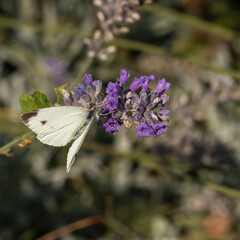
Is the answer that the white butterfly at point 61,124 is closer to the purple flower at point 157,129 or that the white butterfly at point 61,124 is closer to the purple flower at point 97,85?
the purple flower at point 97,85

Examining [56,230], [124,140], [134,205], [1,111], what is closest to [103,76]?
[124,140]

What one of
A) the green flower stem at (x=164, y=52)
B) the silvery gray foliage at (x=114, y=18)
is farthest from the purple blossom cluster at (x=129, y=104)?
the green flower stem at (x=164, y=52)

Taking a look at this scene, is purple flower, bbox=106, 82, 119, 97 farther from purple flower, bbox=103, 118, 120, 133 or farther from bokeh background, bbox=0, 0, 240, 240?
bokeh background, bbox=0, 0, 240, 240

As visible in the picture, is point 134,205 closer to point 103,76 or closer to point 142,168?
point 142,168

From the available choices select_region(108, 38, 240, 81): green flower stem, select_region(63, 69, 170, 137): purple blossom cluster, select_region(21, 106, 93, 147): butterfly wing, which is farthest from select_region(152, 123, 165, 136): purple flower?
→ select_region(108, 38, 240, 81): green flower stem

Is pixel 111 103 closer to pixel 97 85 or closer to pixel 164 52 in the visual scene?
pixel 97 85

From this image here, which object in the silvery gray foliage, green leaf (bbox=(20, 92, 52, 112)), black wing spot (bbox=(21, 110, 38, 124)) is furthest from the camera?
the silvery gray foliage

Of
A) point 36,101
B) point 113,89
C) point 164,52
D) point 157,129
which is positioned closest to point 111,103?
point 113,89
